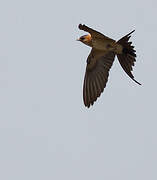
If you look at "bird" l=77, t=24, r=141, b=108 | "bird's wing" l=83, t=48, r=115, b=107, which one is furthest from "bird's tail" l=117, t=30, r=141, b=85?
"bird's wing" l=83, t=48, r=115, b=107

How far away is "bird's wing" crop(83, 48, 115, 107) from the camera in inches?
374

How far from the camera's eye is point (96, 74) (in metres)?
9.70

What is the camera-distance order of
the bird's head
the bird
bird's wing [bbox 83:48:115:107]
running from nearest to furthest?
the bird < the bird's head < bird's wing [bbox 83:48:115:107]

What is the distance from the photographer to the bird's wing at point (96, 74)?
9.49m

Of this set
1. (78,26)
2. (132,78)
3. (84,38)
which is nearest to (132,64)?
(132,78)

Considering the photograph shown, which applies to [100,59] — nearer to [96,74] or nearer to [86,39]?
[96,74]

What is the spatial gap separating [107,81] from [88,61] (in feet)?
1.60

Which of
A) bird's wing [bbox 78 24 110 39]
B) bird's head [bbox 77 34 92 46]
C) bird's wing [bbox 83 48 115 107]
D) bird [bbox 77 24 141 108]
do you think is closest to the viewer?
bird's wing [bbox 78 24 110 39]

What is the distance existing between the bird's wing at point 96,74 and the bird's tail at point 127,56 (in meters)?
0.30

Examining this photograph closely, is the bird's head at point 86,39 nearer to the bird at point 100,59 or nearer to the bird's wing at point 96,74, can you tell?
the bird at point 100,59

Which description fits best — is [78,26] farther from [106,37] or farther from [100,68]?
[100,68]

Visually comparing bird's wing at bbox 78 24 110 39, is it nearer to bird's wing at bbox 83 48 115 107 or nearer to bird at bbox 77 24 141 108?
bird at bbox 77 24 141 108

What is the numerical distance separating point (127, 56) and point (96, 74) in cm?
86

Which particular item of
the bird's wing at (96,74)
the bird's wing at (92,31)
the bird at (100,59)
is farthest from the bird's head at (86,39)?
the bird's wing at (96,74)
